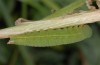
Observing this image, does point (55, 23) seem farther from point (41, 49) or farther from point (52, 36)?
point (41, 49)

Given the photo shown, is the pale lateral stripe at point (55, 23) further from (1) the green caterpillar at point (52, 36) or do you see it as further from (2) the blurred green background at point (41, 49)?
(2) the blurred green background at point (41, 49)

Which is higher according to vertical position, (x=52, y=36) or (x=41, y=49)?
(x=41, y=49)

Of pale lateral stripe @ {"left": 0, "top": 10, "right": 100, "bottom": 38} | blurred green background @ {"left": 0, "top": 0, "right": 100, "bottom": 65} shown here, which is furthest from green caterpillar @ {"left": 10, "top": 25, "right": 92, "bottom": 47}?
blurred green background @ {"left": 0, "top": 0, "right": 100, "bottom": 65}

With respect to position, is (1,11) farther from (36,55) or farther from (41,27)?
(41,27)

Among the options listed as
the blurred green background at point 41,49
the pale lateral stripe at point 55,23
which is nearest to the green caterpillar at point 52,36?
the pale lateral stripe at point 55,23

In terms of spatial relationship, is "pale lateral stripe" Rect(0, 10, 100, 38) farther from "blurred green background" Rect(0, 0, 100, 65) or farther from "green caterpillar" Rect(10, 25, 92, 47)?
"blurred green background" Rect(0, 0, 100, 65)

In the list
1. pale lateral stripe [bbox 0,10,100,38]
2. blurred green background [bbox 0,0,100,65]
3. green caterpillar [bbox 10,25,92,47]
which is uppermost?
blurred green background [bbox 0,0,100,65]

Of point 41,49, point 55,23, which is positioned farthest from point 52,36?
point 41,49

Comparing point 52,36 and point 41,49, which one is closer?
point 52,36

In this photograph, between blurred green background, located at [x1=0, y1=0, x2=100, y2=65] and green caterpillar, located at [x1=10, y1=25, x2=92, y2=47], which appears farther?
blurred green background, located at [x1=0, y1=0, x2=100, y2=65]
